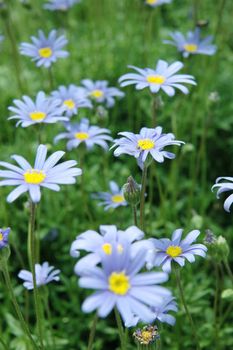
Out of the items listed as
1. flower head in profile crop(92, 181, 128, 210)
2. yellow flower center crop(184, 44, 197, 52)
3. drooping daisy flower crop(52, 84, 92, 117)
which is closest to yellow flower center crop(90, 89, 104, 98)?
drooping daisy flower crop(52, 84, 92, 117)

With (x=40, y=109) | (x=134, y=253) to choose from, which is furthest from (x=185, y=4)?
(x=134, y=253)

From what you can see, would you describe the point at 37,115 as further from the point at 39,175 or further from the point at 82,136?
the point at 39,175

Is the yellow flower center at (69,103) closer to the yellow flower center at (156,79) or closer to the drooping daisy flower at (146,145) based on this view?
the yellow flower center at (156,79)

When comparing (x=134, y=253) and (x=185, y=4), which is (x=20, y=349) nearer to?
(x=134, y=253)

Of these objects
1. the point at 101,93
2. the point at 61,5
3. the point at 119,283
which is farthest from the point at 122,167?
the point at 119,283

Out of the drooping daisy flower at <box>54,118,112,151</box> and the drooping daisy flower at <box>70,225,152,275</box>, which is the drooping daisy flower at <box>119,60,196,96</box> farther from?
the drooping daisy flower at <box>70,225,152,275</box>

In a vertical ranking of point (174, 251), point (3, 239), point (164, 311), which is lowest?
point (164, 311)
